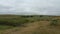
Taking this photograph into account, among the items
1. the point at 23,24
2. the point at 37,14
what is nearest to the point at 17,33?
the point at 23,24

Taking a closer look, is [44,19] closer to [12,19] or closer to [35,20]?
[35,20]

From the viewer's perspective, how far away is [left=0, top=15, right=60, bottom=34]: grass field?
1.57 meters

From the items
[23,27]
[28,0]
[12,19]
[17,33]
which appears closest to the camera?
[17,33]

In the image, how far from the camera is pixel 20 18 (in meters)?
1.79

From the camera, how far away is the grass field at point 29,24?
1.57m

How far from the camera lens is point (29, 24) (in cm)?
169

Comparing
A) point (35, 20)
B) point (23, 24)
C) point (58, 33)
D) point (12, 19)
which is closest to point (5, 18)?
point (12, 19)

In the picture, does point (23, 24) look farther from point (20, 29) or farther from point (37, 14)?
point (37, 14)

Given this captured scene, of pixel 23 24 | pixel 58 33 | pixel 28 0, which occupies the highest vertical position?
pixel 28 0

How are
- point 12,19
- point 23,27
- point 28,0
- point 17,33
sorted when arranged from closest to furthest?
point 17,33 < point 23,27 < point 12,19 < point 28,0

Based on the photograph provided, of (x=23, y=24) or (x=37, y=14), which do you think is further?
(x=37, y=14)

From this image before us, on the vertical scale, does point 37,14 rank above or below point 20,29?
above

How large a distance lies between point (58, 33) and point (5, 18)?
26.3 inches

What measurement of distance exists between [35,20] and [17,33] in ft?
1.01
